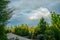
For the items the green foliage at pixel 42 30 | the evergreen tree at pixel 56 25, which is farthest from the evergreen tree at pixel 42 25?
the evergreen tree at pixel 56 25

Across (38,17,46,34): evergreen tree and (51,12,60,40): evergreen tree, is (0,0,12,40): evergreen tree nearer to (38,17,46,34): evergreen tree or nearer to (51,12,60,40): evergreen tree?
(51,12,60,40): evergreen tree

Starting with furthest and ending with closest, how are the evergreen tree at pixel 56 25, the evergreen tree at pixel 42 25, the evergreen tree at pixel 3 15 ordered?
1. the evergreen tree at pixel 42 25
2. the evergreen tree at pixel 56 25
3. the evergreen tree at pixel 3 15

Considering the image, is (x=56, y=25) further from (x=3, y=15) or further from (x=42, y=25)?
(x=3, y=15)

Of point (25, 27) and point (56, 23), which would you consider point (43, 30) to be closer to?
point (25, 27)

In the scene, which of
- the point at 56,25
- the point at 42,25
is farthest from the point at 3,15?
the point at 42,25

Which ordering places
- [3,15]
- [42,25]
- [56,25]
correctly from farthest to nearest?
[42,25], [56,25], [3,15]

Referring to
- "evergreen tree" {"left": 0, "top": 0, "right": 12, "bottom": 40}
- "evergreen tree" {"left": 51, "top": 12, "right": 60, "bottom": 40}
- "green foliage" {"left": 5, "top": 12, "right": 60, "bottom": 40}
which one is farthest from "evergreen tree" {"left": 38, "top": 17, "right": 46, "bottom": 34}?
"evergreen tree" {"left": 0, "top": 0, "right": 12, "bottom": 40}

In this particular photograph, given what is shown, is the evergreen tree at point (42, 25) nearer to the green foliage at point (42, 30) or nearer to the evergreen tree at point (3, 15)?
the green foliage at point (42, 30)

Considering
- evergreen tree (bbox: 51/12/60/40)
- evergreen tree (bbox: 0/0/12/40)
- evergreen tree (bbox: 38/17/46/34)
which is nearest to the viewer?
evergreen tree (bbox: 0/0/12/40)

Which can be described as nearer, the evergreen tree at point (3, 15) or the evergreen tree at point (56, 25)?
the evergreen tree at point (3, 15)

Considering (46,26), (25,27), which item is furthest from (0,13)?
(25,27)

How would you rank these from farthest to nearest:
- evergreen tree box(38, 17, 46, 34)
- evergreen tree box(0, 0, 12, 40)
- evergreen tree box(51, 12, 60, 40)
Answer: evergreen tree box(38, 17, 46, 34), evergreen tree box(51, 12, 60, 40), evergreen tree box(0, 0, 12, 40)

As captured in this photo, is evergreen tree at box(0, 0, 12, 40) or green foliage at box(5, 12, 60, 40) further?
green foliage at box(5, 12, 60, 40)

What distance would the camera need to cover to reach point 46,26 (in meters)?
24.8
